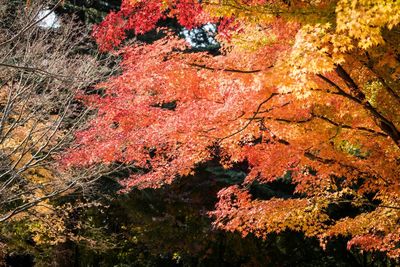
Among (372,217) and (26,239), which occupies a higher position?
(372,217)

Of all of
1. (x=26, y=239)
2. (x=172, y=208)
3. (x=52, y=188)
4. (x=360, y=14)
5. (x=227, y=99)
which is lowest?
(x=26, y=239)

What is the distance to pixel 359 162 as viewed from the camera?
7457 mm

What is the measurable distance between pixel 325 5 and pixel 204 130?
3.16 m

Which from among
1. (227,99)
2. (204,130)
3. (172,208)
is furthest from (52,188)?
(227,99)

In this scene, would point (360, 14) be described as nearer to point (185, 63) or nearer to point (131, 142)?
point (185, 63)

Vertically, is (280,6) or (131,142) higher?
(280,6)

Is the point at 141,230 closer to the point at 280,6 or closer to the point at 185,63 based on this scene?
the point at 185,63

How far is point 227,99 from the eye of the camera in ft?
22.3

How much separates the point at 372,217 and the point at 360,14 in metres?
6.06

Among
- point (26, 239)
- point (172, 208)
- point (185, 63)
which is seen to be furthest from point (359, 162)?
point (26, 239)

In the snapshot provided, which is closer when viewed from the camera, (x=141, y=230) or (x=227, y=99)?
(x=227, y=99)

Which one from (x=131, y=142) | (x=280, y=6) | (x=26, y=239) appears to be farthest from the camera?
(x=26, y=239)

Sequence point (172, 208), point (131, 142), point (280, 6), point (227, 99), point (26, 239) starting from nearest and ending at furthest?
point (280, 6)
point (227, 99)
point (131, 142)
point (172, 208)
point (26, 239)

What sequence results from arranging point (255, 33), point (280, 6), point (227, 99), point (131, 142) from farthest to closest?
point (131, 142), point (227, 99), point (255, 33), point (280, 6)
